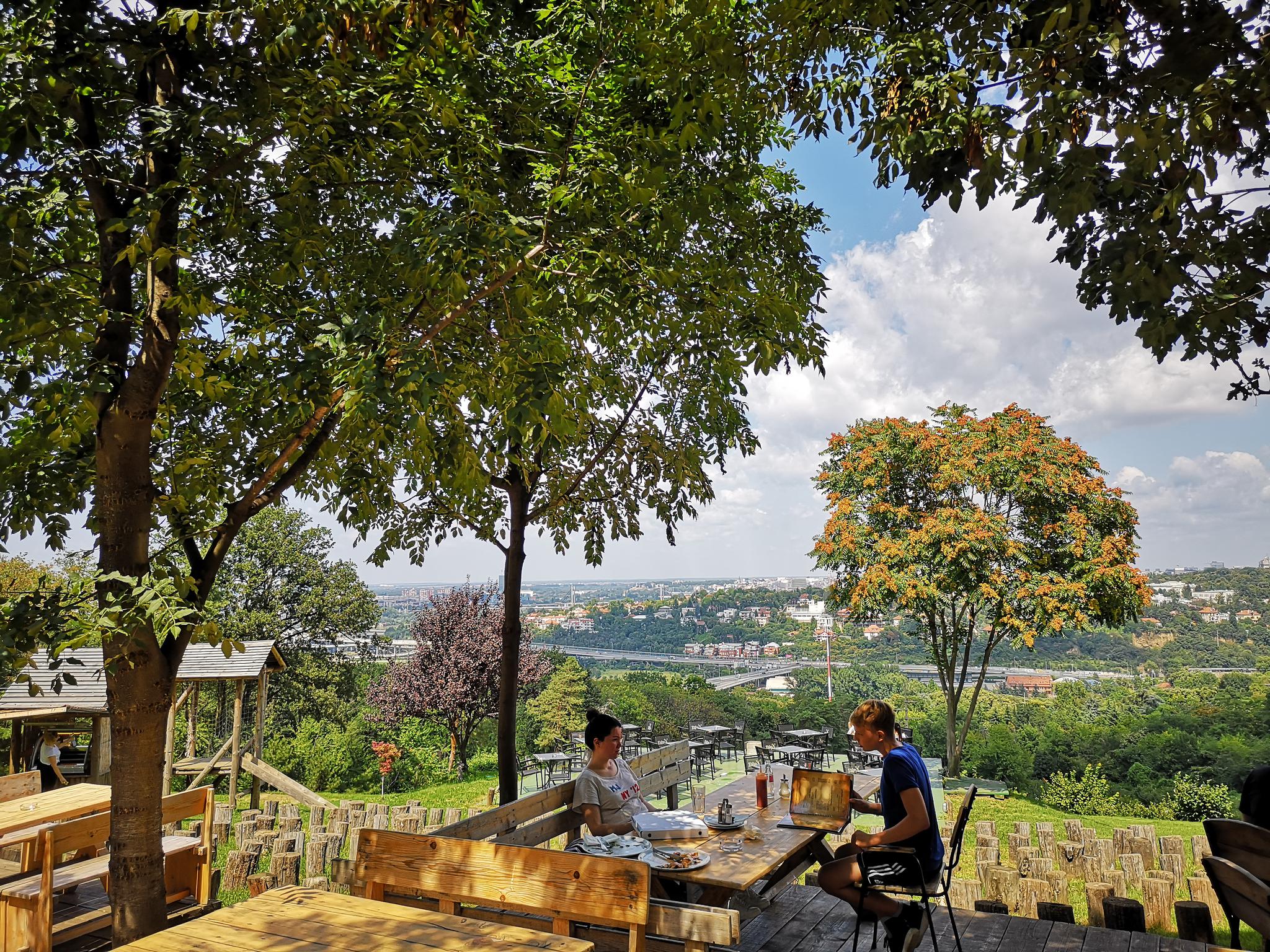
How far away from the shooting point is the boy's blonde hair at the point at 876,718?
14.7ft

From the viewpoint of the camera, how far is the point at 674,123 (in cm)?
364

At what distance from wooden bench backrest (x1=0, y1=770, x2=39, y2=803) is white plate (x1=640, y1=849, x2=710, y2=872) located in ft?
19.2

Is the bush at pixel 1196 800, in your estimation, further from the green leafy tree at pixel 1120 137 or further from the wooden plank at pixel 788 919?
the green leafy tree at pixel 1120 137

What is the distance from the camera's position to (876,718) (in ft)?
14.7

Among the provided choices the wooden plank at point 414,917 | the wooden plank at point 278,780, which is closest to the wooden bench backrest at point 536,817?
the wooden plank at point 414,917

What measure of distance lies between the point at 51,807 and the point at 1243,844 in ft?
24.8

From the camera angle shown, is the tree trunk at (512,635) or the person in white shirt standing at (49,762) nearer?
the tree trunk at (512,635)

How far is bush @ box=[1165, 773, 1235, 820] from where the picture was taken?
12.3 meters

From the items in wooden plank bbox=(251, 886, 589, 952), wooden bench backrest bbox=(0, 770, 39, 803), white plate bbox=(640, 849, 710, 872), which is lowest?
wooden bench backrest bbox=(0, 770, 39, 803)

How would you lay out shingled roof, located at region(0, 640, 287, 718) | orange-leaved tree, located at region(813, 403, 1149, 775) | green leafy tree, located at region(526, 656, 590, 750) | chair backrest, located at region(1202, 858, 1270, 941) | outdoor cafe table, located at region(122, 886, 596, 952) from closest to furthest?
1. outdoor cafe table, located at region(122, 886, 596, 952)
2. chair backrest, located at region(1202, 858, 1270, 941)
3. shingled roof, located at region(0, 640, 287, 718)
4. orange-leaved tree, located at region(813, 403, 1149, 775)
5. green leafy tree, located at region(526, 656, 590, 750)

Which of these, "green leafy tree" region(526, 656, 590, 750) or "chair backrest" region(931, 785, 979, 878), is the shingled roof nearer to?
"green leafy tree" region(526, 656, 590, 750)

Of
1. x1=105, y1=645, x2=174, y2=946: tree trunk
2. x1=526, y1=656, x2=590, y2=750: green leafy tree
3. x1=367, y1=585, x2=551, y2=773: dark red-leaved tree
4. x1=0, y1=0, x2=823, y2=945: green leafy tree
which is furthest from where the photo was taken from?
x1=526, y1=656, x2=590, y2=750: green leafy tree

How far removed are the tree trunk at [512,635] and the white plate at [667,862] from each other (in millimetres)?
2799

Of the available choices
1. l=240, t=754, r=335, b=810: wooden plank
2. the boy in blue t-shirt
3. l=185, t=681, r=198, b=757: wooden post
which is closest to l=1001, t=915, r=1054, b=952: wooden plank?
the boy in blue t-shirt
